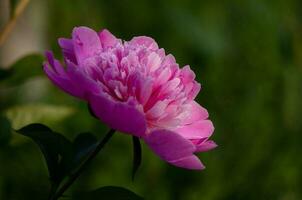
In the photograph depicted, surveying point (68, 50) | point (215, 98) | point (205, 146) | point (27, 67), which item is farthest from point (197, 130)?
point (215, 98)

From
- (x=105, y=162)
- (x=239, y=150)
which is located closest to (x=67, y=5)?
(x=105, y=162)

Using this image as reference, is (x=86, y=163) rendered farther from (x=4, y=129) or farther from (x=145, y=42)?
(x=4, y=129)

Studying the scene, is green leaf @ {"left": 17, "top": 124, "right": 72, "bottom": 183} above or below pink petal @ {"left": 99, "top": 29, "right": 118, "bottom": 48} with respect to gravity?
below

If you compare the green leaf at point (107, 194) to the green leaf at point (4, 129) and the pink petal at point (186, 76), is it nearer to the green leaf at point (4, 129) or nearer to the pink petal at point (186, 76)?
the pink petal at point (186, 76)

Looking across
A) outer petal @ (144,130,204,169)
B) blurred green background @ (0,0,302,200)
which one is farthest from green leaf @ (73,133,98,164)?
blurred green background @ (0,0,302,200)

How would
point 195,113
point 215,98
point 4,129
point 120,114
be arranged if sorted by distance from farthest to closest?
point 215,98
point 4,129
point 195,113
point 120,114

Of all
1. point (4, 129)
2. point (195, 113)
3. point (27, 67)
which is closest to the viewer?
point (195, 113)

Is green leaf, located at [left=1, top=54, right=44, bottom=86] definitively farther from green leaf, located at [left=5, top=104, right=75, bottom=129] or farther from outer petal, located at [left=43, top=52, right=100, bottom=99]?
outer petal, located at [left=43, top=52, right=100, bottom=99]

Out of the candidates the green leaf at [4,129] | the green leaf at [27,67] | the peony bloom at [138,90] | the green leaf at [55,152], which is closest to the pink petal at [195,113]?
the peony bloom at [138,90]
